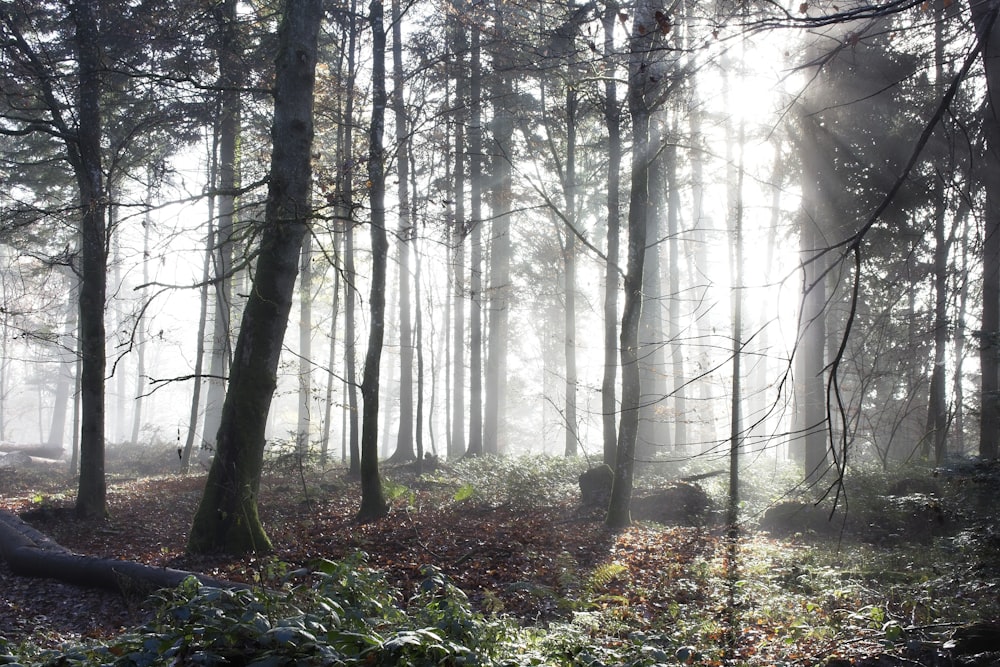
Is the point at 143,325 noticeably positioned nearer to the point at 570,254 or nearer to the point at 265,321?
the point at 570,254

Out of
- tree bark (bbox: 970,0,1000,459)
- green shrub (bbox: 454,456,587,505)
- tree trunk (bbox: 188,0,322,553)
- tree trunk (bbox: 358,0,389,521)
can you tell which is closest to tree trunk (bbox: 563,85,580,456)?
green shrub (bbox: 454,456,587,505)

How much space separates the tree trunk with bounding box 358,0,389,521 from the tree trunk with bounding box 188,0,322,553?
2.12 meters

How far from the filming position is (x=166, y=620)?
408cm

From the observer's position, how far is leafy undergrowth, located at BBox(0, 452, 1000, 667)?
11.6 ft

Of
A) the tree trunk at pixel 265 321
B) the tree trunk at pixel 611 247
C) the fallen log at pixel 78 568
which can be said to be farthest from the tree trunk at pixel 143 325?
the tree trunk at pixel 611 247

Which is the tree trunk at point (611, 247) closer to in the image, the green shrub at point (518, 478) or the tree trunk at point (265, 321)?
the green shrub at point (518, 478)

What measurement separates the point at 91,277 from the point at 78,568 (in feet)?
17.6

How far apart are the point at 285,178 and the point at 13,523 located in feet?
20.3

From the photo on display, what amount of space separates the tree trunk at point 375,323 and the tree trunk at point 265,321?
2.12 metres

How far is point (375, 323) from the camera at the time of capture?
1073 centimetres

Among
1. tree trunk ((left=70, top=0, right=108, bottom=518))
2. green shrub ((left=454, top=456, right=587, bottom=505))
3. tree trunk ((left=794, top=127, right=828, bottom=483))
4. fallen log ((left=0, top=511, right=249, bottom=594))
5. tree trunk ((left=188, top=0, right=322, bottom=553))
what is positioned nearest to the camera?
fallen log ((left=0, top=511, right=249, bottom=594))

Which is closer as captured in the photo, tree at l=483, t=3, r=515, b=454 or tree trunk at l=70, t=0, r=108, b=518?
tree trunk at l=70, t=0, r=108, b=518

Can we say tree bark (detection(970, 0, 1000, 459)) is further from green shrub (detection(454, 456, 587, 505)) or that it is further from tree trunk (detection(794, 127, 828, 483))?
green shrub (detection(454, 456, 587, 505))

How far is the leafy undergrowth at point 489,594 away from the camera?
354cm
